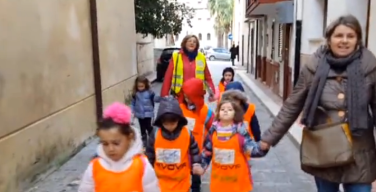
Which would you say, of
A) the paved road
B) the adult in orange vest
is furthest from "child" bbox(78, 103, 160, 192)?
the paved road

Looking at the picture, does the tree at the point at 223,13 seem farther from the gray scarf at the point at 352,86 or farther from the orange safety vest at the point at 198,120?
the gray scarf at the point at 352,86

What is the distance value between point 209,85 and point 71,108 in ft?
7.78

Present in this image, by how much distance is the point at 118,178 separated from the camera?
9.17ft

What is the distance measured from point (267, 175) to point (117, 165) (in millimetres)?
3718

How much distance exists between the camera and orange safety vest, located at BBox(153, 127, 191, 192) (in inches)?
157

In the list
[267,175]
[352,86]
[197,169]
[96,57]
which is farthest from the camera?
[96,57]

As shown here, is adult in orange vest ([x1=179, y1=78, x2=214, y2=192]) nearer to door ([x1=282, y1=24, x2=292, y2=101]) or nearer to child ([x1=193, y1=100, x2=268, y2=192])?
child ([x1=193, y1=100, x2=268, y2=192])

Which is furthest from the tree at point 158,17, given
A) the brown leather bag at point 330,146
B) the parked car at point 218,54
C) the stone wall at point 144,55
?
the parked car at point 218,54

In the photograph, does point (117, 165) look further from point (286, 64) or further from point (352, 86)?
point (286, 64)

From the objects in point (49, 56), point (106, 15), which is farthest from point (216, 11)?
point (49, 56)

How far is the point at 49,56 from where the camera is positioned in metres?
6.52

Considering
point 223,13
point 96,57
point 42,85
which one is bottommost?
point 42,85

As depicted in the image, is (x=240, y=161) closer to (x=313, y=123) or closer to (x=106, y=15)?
(x=313, y=123)

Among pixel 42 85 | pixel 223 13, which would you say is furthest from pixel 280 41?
pixel 223 13
